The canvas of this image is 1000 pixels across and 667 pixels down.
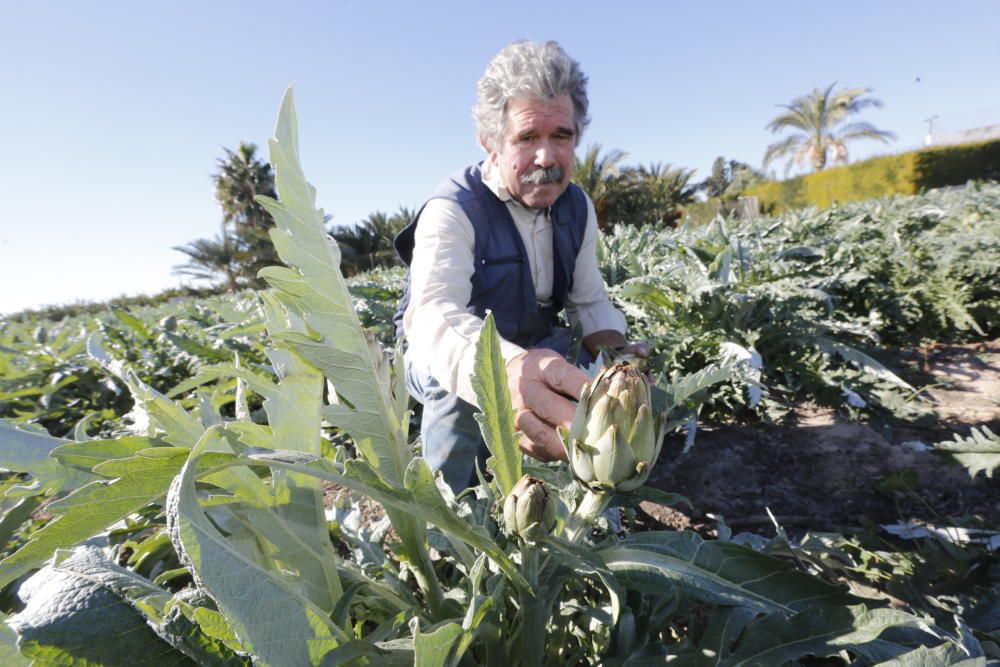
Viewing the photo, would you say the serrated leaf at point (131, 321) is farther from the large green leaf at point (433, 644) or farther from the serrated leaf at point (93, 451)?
the large green leaf at point (433, 644)

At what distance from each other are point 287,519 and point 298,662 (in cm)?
21

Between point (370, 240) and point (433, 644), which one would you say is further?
point (370, 240)

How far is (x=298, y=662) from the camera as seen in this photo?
0.45 metres

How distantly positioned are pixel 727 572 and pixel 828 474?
1497mm

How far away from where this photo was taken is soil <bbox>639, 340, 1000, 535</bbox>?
153 cm

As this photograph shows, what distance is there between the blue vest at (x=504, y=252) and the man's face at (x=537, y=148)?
4.3 inches

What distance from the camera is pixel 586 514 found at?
1.95 feet

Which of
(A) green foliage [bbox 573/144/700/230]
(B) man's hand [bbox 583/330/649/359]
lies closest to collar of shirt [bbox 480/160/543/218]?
(B) man's hand [bbox 583/330/649/359]

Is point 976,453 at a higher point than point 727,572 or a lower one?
lower

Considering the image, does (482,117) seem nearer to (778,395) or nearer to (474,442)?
(474,442)

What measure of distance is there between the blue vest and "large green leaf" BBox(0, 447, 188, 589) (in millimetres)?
1306

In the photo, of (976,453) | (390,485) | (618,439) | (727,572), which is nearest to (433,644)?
(390,485)

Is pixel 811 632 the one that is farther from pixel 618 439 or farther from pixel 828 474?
pixel 828 474

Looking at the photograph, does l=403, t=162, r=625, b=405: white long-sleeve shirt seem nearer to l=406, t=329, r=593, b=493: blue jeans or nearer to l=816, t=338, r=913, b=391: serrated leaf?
l=406, t=329, r=593, b=493: blue jeans
